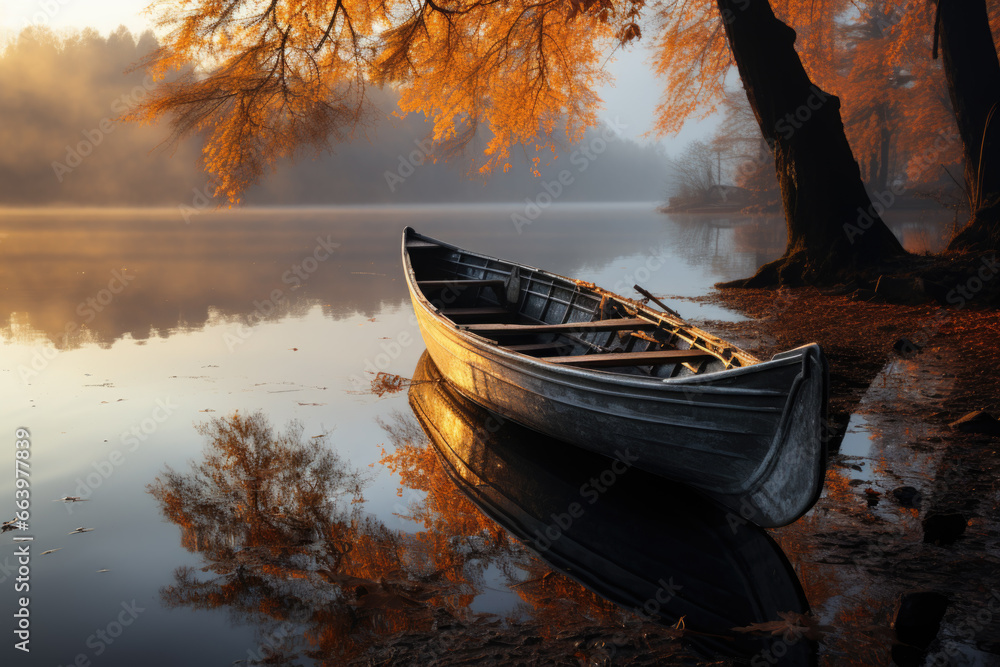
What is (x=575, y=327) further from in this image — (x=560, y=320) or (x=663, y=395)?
(x=663, y=395)

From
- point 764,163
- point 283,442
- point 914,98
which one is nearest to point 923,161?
point 914,98

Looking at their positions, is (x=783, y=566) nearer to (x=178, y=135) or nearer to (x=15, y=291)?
(x=178, y=135)

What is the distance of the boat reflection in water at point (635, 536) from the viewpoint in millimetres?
3754

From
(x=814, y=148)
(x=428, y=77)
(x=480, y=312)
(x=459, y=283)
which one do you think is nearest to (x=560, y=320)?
(x=480, y=312)

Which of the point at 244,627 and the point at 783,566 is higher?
the point at 783,566

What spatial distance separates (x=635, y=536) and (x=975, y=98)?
12.5m

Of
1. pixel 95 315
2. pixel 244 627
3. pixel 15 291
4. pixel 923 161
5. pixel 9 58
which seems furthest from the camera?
pixel 9 58

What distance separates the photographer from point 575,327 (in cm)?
718

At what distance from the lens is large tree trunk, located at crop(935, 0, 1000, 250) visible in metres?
12.1

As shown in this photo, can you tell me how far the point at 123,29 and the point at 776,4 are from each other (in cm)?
6980

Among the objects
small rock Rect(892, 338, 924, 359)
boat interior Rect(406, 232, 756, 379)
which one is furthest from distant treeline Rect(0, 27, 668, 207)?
small rock Rect(892, 338, 924, 359)

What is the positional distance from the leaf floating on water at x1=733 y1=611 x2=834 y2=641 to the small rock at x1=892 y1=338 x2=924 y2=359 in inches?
237

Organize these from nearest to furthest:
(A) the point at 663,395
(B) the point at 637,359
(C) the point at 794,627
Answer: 1. (C) the point at 794,627
2. (A) the point at 663,395
3. (B) the point at 637,359

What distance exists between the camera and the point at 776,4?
18688mm
